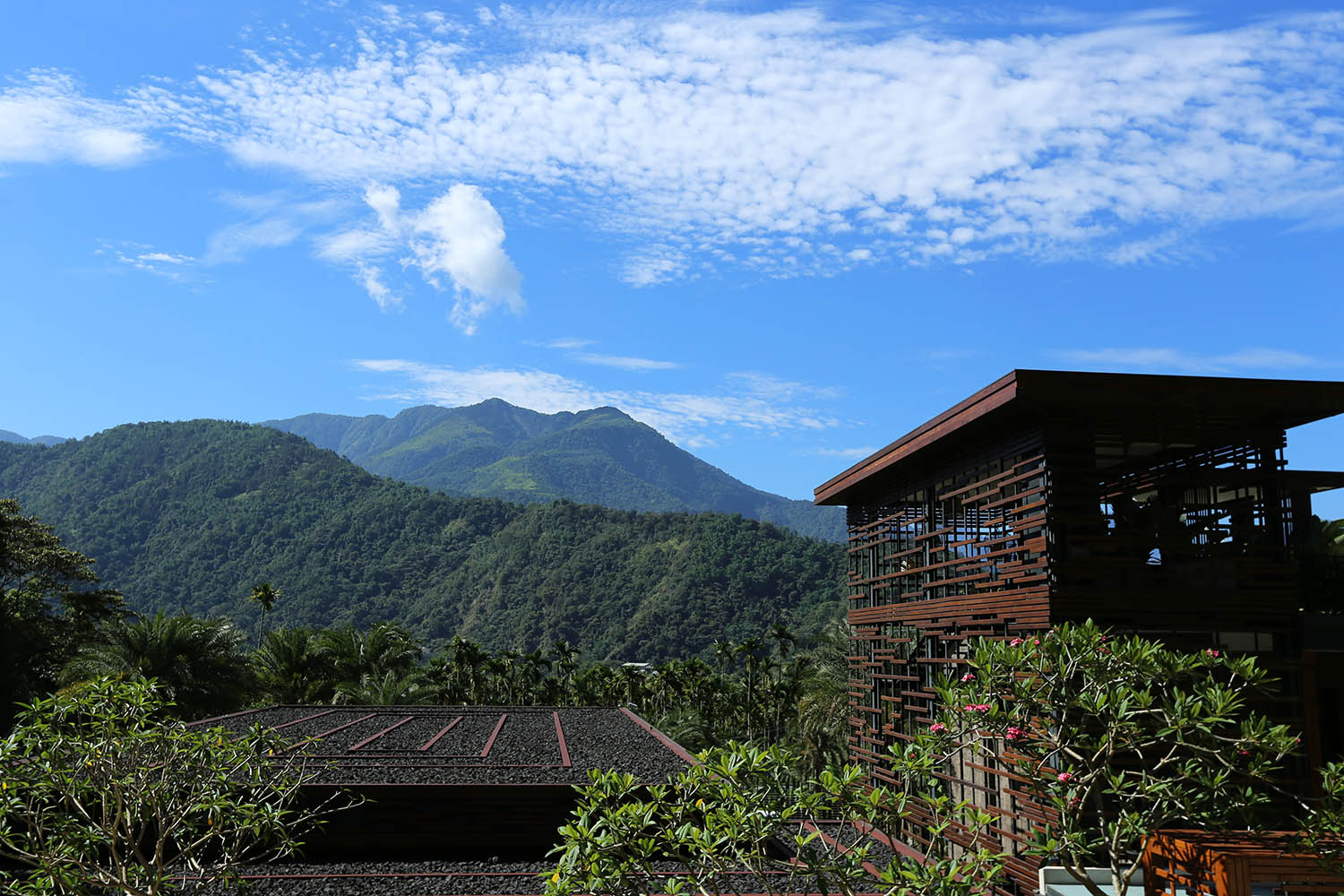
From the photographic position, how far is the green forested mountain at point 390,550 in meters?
71.9

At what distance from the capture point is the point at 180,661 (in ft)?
71.9

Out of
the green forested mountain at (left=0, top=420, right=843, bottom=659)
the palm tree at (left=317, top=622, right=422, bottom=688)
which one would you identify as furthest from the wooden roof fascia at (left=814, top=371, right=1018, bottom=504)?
the green forested mountain at (left=0, top=420, right=843, bottom=659)

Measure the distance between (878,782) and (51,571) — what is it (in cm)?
2649

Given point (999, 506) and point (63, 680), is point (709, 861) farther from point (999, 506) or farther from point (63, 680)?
point (63, 680)

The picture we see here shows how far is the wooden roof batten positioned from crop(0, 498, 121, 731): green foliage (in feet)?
74.5

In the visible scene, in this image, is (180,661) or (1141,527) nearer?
(1141,527)

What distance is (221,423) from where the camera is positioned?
107 meters

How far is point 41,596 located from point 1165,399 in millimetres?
32682

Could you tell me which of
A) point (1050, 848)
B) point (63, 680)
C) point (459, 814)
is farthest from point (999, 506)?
point (63, 680)

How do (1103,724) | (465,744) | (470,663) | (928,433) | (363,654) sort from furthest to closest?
1. (470,663)
2. (363,654)
3. (465,744)
4. (928,433)
5. (1103,724)

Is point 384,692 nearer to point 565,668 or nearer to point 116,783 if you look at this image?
point 565,668

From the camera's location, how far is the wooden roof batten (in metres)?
8.44

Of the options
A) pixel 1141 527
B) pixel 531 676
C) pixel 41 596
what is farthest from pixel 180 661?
pixel 531 676

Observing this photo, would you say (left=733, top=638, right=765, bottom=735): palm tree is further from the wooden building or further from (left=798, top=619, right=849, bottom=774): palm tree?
the wooden building
